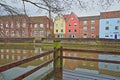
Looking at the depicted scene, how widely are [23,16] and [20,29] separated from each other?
1.43ft

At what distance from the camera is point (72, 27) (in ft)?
135

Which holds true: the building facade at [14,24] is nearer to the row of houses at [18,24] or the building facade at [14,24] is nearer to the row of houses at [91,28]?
the row of houses at [18,24]

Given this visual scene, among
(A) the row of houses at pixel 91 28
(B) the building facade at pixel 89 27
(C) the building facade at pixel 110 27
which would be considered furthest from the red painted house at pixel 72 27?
(C) the building facade at pixel 110 27

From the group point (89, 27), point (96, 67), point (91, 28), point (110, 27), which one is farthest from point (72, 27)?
point (96, 67)

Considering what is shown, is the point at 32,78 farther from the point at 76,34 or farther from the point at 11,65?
the point at 76,34

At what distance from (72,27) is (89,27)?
480 centimetres

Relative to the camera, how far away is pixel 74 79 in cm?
395

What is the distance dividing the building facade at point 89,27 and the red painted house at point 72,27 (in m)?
1.41

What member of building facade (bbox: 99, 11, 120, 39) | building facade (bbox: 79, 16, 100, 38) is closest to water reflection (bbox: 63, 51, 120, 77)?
building facade (bbox: 99, 11, 120, 39)

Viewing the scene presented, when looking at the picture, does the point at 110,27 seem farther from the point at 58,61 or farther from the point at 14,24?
the point at 14,24

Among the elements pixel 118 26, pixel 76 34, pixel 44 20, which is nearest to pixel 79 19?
Result: pixel 76 34

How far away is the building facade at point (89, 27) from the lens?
39.6 meters

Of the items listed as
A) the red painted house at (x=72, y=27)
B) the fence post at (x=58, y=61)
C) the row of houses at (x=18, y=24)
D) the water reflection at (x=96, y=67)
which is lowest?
the water reflection at (x=96, y=67)

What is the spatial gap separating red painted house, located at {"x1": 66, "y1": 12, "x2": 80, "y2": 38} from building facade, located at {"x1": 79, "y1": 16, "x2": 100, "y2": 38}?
1.41m
